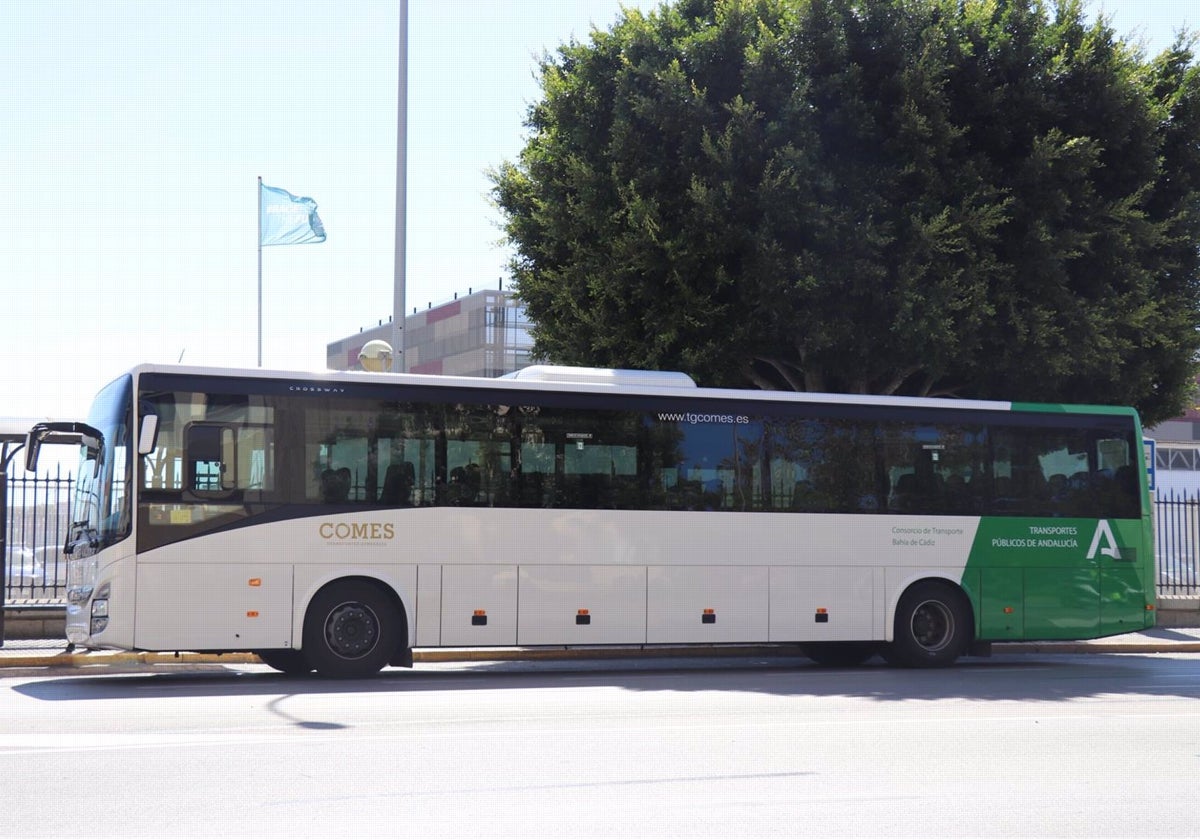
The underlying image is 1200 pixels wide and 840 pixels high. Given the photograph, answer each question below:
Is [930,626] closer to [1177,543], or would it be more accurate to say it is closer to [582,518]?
[582,518]

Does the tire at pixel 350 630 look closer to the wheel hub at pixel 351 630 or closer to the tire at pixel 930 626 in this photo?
the wheel hub at pixel 351 630

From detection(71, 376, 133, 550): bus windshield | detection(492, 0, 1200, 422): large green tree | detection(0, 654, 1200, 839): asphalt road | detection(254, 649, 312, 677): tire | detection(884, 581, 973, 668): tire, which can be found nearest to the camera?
detection(0, 654, 1200, 839): asphalt road

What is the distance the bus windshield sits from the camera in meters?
14.2

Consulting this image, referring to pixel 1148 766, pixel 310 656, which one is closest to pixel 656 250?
pixel 310 656

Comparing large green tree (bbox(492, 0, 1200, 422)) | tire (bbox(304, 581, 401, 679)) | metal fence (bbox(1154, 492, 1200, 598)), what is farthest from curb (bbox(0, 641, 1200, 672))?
large green tree (bbox(492, 0, 1200, 422))

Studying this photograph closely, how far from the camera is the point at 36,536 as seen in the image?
19078 mm

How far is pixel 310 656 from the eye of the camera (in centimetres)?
1476

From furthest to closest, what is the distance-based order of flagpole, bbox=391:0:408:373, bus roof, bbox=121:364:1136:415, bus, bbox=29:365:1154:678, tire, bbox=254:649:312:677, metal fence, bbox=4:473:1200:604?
flagpole, bbox=391:0:408:373 → metal fence, bbox=4:473:1200:604 → tire, bbox=254:649:312:677 → bus roof, bbox=121:364:1136:415 → bus, bbox=29:365:1154:678

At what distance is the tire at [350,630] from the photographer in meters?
14.8

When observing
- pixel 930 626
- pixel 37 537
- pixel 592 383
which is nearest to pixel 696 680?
pixel 592 383

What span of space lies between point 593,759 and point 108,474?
758 centimetres

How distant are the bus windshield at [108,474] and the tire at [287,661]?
2.24 m

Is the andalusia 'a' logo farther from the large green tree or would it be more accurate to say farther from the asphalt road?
the asphalt road

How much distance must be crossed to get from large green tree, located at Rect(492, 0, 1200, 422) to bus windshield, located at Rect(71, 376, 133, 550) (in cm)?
779
